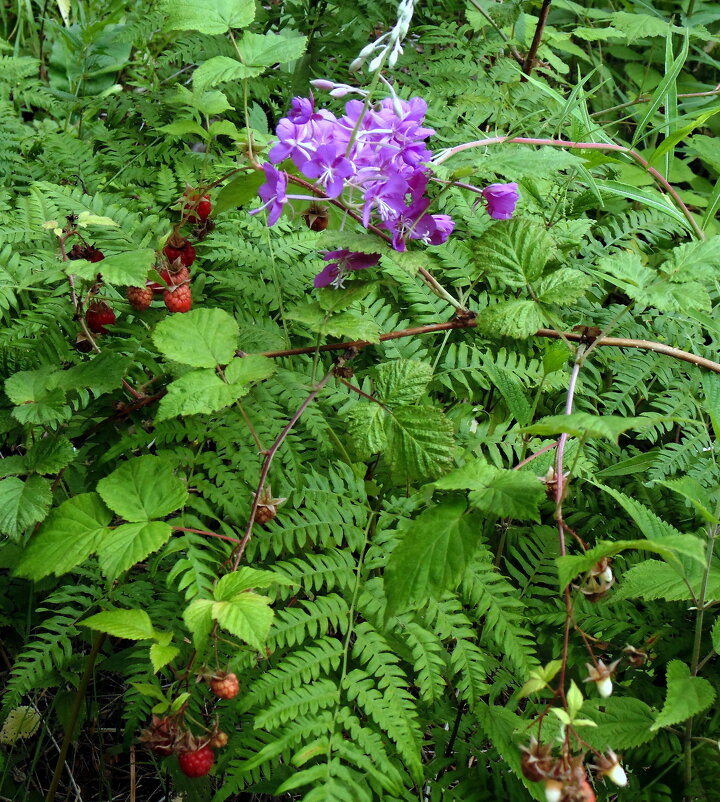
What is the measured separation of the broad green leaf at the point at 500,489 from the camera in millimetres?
1044

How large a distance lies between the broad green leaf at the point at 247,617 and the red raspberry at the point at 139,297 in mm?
654

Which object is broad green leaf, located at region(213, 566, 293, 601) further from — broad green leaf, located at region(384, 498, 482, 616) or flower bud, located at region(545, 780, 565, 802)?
flower bud, located at region(545, 780, 565, 802)

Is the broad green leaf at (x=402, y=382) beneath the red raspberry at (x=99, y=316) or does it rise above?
above

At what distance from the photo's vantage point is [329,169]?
48.4 inches

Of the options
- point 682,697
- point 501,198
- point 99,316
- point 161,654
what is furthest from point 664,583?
point 99,316

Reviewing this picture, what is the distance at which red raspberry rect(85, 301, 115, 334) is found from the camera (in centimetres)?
150

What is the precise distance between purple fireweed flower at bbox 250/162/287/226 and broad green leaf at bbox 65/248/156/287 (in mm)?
225

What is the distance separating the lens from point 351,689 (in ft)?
4.02

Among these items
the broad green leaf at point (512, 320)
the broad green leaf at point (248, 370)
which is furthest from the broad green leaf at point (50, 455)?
the broad green leaf at point (512, 320)

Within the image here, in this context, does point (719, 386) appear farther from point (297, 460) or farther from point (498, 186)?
point (297, 460)

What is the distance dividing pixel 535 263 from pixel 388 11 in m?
1.54

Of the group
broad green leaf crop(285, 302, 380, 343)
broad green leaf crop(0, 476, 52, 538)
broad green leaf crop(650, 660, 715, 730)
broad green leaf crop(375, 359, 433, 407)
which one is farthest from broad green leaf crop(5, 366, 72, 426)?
broad green leaf crop(650, 660, 715, 730)

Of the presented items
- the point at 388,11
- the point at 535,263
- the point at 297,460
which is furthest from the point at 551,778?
the point at 388,11

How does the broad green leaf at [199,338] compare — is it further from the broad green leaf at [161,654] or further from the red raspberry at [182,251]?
the broad green leaf at [161,654]
